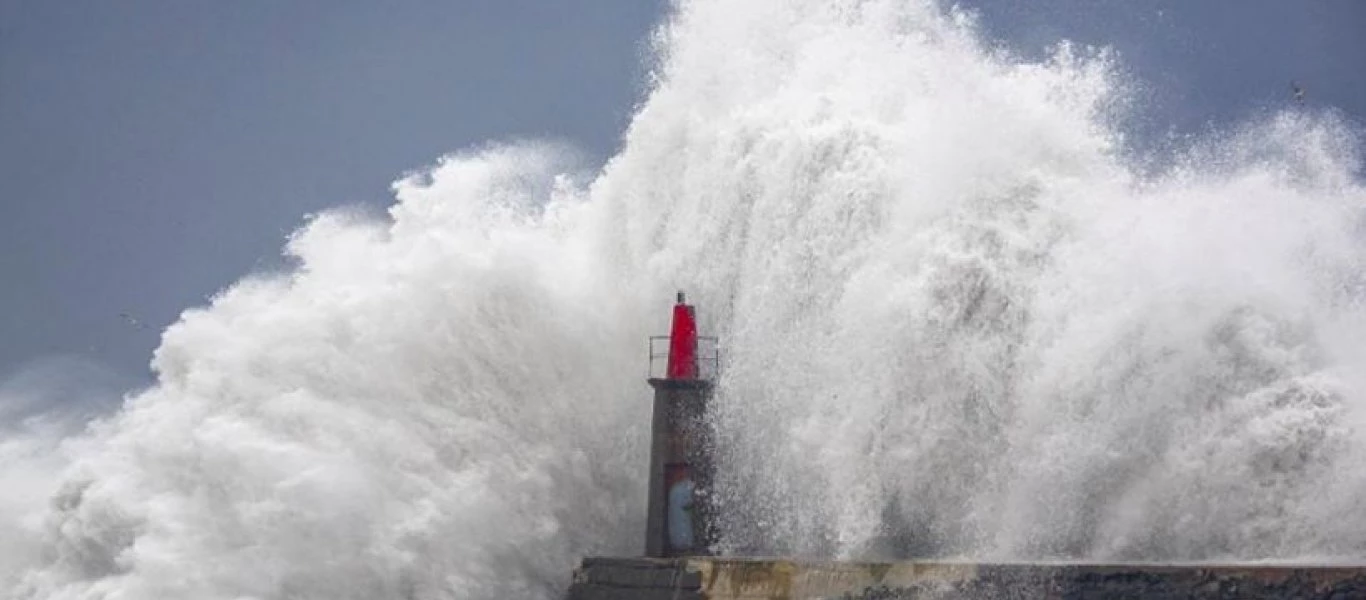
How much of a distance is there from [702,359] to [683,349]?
42 centimetres

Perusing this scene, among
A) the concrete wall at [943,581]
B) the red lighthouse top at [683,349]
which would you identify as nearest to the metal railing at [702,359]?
the red lighthouse top at [683,349]

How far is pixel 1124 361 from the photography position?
12430mm

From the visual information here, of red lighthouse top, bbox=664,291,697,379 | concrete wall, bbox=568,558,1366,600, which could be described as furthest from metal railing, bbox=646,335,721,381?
concrete wall, bbox=568,558,1366,600

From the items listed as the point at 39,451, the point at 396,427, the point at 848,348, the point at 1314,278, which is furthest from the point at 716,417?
the point at 39,451

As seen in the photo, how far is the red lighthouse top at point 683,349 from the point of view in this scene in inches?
617

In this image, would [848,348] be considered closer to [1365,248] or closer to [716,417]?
[716,417]

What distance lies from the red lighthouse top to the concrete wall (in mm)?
1826

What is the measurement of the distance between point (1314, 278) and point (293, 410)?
8.25 meters

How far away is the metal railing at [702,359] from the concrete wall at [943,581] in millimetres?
2033

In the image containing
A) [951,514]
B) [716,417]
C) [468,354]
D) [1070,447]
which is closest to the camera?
[1070,447]

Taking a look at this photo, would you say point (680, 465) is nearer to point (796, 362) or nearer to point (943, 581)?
point (796, 362)

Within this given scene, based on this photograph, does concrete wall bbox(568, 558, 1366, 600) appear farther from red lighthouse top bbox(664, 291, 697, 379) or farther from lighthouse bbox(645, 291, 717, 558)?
red lighthouse top bbox(664, 291, 697, 379)

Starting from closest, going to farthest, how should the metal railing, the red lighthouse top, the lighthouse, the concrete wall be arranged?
the concrete wall < the lighthouse < the red lighthouse top < the metal railing

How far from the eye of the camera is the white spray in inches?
479
